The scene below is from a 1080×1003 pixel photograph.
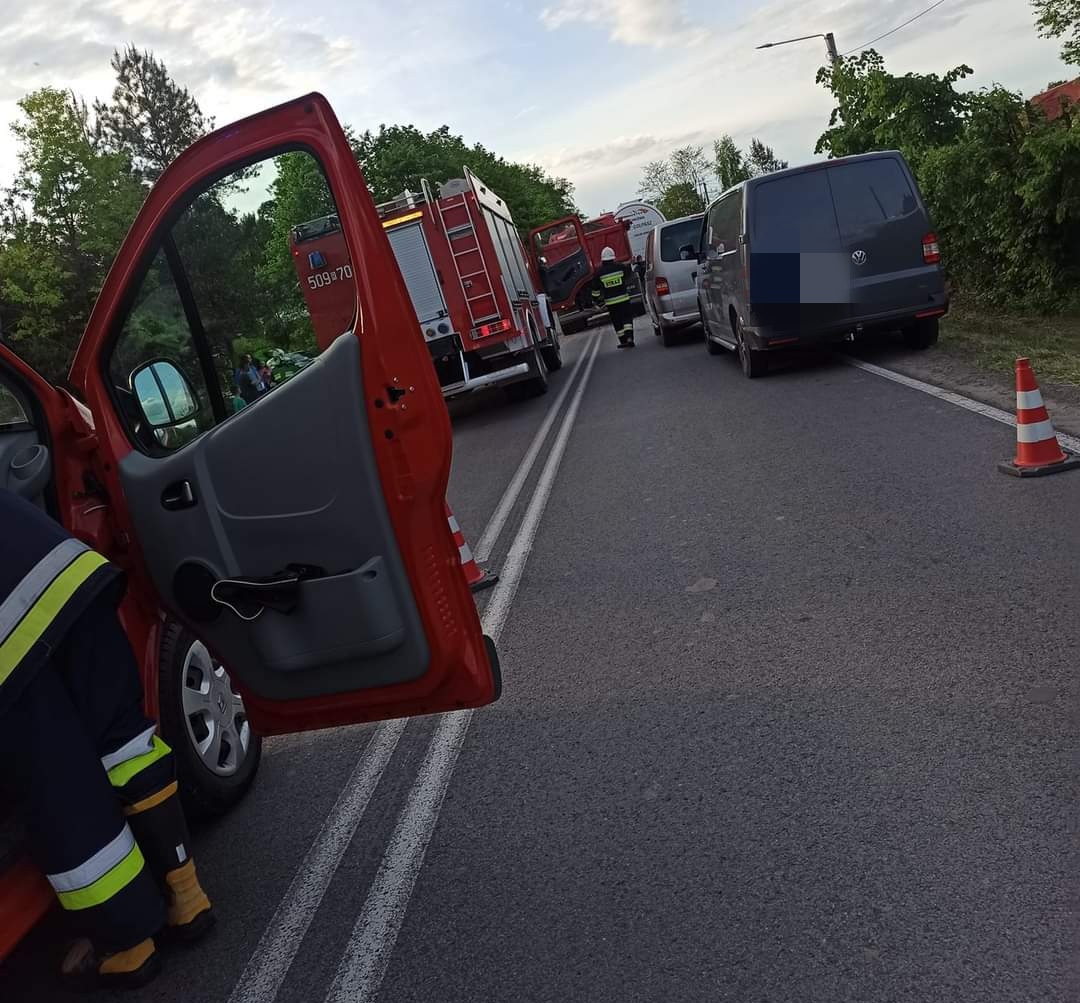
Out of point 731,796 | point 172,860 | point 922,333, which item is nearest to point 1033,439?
point 731,796

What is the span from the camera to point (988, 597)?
4688 millimetres

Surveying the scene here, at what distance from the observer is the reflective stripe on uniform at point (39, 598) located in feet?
9.31

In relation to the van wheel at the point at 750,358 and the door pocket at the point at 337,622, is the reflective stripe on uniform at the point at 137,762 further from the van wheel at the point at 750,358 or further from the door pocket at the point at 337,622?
the van wheel at the point at 750,358

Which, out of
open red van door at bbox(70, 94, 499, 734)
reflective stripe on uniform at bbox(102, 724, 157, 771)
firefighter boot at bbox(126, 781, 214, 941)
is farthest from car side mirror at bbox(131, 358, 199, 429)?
firefighter boot at bbox(126, 781, 214, 941)

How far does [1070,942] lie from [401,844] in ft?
6.41

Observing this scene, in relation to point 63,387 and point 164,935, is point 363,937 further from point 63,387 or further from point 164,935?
point 63,387

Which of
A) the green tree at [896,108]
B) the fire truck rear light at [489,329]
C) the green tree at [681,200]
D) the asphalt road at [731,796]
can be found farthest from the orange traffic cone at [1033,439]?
the green tree at [681,200]

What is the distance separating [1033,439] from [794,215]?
201 inches

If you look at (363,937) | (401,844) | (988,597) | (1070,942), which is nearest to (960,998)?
(1070,942)

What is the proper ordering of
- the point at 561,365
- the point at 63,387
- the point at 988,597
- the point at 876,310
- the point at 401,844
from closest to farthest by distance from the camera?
the point at 401,844 < the point at 63,387 < the point at 988,597 < the point at 876,310 < the point at 561,365

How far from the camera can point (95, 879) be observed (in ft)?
9.77

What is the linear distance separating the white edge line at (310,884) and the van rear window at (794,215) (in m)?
7.75

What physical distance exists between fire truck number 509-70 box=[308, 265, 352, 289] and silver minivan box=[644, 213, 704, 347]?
14.9 metres

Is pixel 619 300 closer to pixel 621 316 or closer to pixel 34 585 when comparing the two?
pixel 621 316
